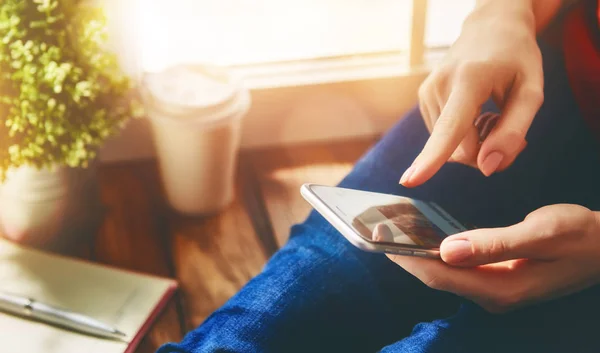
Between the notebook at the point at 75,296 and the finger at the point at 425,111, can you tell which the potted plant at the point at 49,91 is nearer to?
the notebook at the point at 75,296

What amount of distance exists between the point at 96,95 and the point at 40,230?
236mm

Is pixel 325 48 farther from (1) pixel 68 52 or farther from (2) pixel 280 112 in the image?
(1) pixel 68 52

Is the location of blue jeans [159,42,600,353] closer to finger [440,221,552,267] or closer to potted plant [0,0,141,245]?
finger [440,221,552,267]

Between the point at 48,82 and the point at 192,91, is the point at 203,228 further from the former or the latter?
the point at 48,82

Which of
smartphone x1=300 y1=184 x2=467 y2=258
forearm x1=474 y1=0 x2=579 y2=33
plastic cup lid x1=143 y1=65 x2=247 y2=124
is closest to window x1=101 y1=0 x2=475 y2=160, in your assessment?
plastic cup lid x1=143 y1=65 x2=247 y2=124

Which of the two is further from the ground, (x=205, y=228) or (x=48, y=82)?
(x=48, y=82)

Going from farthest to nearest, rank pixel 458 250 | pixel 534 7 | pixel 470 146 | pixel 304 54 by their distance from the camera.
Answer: pixel 304 54 → pixel 534 7 → pixel 470 146 → pixel 458 250

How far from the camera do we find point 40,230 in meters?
0.94

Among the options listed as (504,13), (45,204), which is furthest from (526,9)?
(45,204)

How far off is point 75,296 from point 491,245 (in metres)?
0.57

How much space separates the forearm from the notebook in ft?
1.85

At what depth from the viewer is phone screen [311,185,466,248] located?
551 mm

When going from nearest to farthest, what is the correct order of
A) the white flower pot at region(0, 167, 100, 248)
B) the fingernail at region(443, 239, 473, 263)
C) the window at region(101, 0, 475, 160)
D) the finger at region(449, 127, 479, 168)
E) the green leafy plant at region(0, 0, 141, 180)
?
the fingernail at region(443, 239, 473, 263) → the finger at region(449, 127, 479, 168) → the green leafy plant at region(0, 0, 141, 180) → the white flower pot at region(0, 167, 100, 248) → the window at region(101, 0, 475, 160)

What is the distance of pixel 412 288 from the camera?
676 millimetres
